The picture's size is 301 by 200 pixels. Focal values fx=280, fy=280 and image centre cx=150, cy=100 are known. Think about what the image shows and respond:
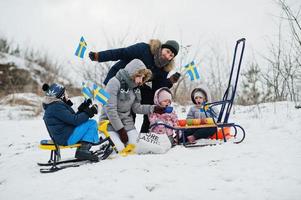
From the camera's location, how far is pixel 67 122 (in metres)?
3.30

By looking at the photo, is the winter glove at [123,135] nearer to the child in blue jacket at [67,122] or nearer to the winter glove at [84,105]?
the child in blue jacket at [67,122]

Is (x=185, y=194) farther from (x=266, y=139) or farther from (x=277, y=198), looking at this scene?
(x=266, y=139)

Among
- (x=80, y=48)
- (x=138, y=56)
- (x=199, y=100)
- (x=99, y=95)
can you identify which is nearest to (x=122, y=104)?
(x=99, y=95)

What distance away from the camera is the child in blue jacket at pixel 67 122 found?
129 inches

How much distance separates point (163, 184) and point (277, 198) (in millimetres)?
883

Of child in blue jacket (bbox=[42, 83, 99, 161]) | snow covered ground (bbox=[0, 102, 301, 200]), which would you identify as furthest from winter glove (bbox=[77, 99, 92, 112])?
snow covered ground (bbox=[0, 102, 301, 200])

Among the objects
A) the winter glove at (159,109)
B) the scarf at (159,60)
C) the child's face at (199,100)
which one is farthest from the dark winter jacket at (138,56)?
the child's face at (199,100)

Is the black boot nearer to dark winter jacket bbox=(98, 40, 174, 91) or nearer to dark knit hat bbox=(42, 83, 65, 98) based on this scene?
dark knit hat bbox=(42, 83, 65, 98)

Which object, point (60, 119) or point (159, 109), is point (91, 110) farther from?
point (159, 109)

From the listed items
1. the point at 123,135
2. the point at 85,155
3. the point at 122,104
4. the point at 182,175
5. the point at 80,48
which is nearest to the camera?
the point at 182,175

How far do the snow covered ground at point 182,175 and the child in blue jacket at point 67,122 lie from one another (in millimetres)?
325

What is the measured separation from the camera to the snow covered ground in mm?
2184

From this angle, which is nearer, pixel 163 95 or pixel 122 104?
pixel 122 104

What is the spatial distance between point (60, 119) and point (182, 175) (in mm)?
1613
